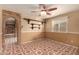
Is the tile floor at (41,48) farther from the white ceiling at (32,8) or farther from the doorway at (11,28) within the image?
the white ceiling at (32,8)

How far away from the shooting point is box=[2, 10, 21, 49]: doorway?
5.86 feet

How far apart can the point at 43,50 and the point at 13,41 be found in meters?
0.59

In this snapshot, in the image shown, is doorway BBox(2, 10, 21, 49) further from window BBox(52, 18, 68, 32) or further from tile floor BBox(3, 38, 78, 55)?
window BBox(52, 18, 68, 32)

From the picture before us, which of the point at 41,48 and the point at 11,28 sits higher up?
the point at 11,28

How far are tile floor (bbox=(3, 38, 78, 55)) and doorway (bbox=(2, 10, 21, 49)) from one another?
0.10m

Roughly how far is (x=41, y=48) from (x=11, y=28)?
677 mm

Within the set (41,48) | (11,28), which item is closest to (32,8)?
(11,28)

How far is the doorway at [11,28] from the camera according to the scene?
1787 mm

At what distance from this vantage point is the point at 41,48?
1.91 metres

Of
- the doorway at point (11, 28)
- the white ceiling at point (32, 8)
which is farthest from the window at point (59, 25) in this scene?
the doorway at point (11, 28)

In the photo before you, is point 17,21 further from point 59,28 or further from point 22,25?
point 59,28

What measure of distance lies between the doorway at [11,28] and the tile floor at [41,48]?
0.32ft

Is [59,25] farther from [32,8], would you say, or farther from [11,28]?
[11,28]
